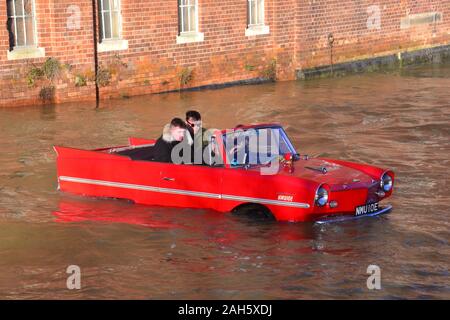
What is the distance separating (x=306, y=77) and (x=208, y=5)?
3.85 meters

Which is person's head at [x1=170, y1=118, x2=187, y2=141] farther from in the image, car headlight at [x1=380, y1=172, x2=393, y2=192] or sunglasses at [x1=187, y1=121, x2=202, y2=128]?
car headlight at [x1=380, y1=172, x2=393, y2=192]

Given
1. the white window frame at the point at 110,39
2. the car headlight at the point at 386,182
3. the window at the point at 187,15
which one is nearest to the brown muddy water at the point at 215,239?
the car headlight at the point at 386,182

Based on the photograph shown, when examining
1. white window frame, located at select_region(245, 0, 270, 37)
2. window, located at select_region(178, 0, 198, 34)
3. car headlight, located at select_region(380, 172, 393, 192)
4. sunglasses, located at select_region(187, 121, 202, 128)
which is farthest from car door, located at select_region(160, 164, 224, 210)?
white window frame, located at select_region(245, 0, 270, 37)

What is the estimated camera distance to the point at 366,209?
1152cm

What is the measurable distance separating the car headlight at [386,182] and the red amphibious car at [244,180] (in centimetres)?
1

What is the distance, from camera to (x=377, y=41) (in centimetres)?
2844

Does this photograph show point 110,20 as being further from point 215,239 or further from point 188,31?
point 215,239

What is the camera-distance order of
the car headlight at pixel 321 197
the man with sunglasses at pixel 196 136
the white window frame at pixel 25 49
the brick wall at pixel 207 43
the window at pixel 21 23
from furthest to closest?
the brick wall at pixel 207 43
the window at pixel 21 23
the white window frame at pixel 25 49
the man with sunglasses at pixel 196 136
the car headlight at pixel 321 197

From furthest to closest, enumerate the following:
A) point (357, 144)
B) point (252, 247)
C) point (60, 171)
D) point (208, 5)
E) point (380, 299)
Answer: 1. point (208, 5)
2. point (357, 144)
3. point (60, 171)
4. point (252, 247)
5. point (380, 299)

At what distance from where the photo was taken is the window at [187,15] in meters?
23.8

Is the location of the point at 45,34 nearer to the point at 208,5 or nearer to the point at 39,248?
the point at 208,5

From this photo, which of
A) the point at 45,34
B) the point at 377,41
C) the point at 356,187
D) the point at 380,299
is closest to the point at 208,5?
the point at 45,34

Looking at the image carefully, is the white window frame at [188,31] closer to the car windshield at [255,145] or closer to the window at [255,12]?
the window at [255,12]

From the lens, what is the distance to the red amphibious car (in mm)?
11141
